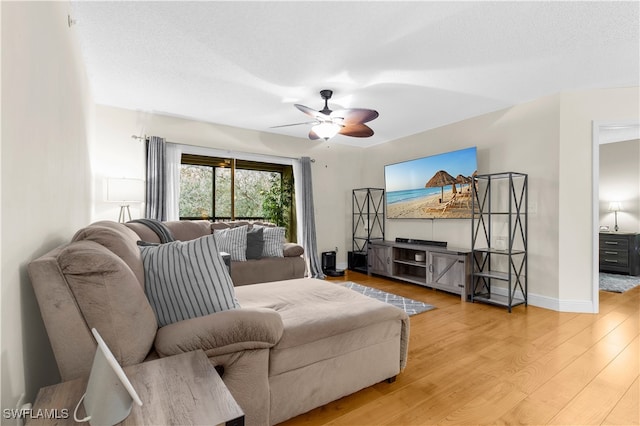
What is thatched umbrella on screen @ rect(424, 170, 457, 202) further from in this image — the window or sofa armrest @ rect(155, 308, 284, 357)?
sofa armrest @ rect(155, 308, 284, 357)

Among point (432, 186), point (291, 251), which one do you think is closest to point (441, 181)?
point (432, 186)

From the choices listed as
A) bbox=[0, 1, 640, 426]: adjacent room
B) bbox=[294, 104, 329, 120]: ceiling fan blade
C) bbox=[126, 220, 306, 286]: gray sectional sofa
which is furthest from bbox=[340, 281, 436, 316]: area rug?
bbox=[294, 104, 329, 120]: ceiling fan blade

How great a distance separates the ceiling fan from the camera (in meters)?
2.98

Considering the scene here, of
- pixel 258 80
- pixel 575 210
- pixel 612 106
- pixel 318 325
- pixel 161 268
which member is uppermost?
pixel 258 80

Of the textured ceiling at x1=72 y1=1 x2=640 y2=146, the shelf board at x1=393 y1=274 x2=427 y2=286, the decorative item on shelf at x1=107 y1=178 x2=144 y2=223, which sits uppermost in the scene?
the textured ceiling at x1=72 y1=1 x2=640 y2=146

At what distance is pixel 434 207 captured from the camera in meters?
4.75

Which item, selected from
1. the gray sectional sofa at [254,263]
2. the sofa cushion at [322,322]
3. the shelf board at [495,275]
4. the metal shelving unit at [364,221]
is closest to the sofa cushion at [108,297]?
the sofa cushion at [322,322]

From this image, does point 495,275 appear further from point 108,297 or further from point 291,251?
point 108,297

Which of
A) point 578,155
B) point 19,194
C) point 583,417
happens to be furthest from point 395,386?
point 578,155

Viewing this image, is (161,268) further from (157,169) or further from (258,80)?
(157,169)

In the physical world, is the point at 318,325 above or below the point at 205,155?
below

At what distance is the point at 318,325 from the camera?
1.69 m

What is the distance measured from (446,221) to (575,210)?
154cm

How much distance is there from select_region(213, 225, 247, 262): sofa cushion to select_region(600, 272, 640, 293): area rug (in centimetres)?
513
